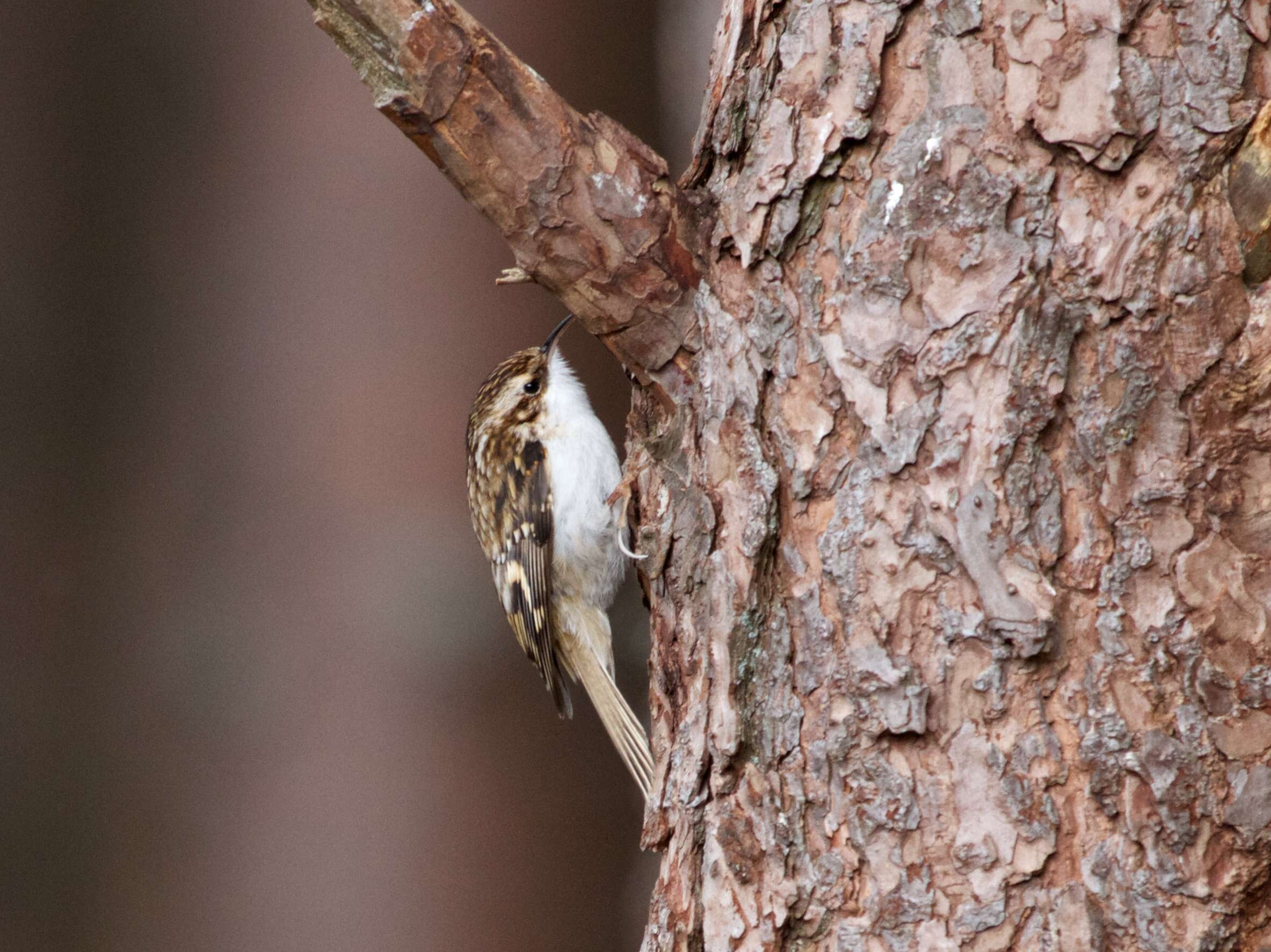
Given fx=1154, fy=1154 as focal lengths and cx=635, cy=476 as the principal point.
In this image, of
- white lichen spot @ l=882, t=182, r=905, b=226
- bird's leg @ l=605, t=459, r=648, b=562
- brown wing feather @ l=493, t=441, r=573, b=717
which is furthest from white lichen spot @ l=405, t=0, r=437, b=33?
brown wing feather @ l=493, t=441, r=573, b=717

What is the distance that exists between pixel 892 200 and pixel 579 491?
1.75 metres

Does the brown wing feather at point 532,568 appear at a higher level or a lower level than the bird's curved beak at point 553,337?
lower

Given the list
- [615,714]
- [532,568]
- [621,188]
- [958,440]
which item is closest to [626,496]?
[621,188]

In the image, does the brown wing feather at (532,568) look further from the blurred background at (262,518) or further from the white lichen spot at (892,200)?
the white lichen spot at (892,200)

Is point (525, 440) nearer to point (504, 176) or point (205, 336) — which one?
point (205, 336)

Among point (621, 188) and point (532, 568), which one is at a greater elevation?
point (621, 188)

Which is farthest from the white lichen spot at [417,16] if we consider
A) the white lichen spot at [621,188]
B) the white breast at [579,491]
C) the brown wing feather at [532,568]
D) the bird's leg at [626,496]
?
the brown wing feather at [532,568]

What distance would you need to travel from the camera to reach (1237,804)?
3.98ft

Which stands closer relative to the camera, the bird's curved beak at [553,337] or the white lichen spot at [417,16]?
the white lichen spot at [417,16]

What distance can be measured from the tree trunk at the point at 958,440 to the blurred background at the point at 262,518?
4.90 feet

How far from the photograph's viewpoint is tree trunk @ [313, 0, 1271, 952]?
4.02 feet

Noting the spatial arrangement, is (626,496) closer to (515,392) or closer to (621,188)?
(621,188)

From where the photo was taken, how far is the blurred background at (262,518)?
114 inches

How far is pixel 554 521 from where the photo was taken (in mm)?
3104
